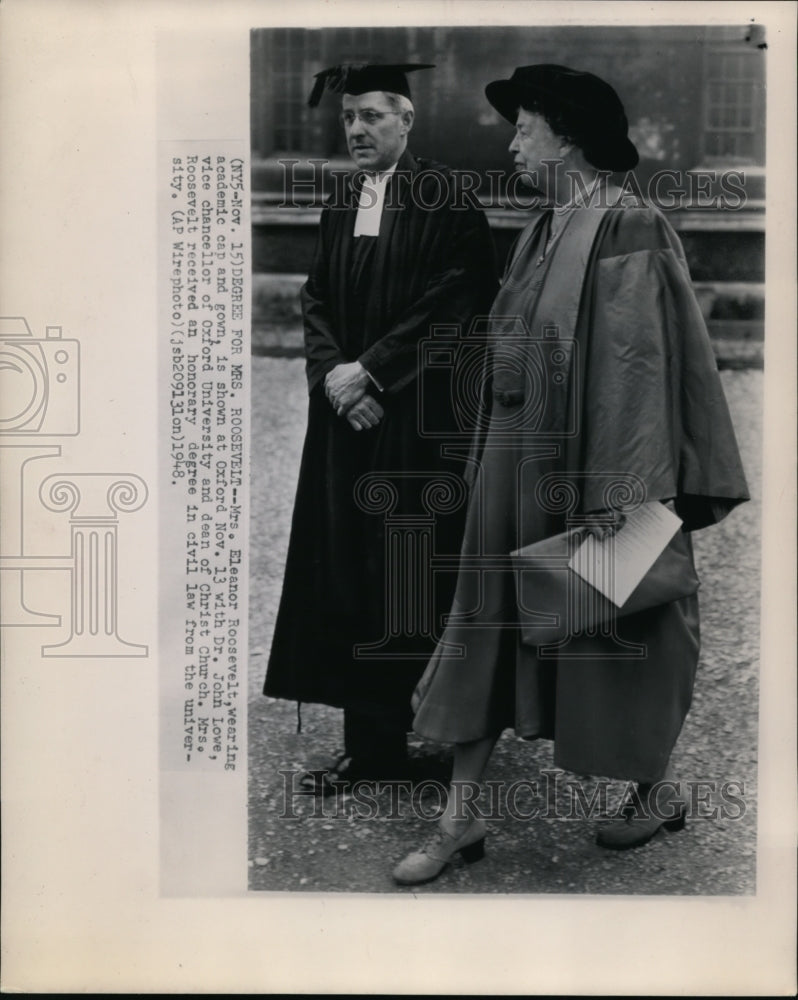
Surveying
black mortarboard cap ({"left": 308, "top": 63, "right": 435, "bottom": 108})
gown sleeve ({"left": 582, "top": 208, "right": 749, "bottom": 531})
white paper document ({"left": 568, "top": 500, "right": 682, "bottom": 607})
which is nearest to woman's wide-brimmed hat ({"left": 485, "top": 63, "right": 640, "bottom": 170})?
gown sleeve ({"left": 582, "top": 208, "right": 749, "bottom": 531})

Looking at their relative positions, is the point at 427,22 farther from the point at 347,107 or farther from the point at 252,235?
the point at 252,235

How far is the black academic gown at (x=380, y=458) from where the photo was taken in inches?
118

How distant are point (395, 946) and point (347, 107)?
2.41 m

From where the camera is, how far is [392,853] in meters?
3.04

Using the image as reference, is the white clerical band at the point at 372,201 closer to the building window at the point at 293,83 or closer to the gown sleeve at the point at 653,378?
the building window at the point at 293,83

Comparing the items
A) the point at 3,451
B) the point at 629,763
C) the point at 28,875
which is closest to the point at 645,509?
the point at 629,763

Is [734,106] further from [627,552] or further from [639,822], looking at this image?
[639,822]

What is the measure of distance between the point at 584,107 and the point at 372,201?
65 cm

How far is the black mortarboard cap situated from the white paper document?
1385 mm

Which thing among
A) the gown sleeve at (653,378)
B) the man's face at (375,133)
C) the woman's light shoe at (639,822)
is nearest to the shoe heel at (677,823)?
the woman's light shoe at (639,822)

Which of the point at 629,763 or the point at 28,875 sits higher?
the point at 629,763

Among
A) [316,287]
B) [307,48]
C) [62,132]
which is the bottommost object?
[316,287]

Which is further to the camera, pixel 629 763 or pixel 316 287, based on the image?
pixel 316 287

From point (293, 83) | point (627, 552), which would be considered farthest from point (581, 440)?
point (293, 83)
